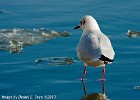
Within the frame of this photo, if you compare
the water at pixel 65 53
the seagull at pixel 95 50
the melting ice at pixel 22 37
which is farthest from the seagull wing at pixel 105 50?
the melting ice at pixel 22 37

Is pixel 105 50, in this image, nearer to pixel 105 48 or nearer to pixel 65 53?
pixel 105 48

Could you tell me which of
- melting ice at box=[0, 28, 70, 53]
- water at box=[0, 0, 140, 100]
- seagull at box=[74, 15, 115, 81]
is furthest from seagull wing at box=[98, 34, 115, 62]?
melting ice at box=[0, 28, 70, 53]

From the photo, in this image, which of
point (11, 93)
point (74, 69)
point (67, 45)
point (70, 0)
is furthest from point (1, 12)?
point (11, 93)

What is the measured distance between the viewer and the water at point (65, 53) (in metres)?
7.74

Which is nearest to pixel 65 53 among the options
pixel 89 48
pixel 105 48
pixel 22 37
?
pixel 22 37

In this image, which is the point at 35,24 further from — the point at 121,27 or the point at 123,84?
the point at 123,84

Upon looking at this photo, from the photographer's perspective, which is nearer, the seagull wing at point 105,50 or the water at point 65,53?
the seagull wing at point 105,50

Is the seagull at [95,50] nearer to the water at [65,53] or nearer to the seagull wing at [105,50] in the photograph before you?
the seagull wing at [105,50]

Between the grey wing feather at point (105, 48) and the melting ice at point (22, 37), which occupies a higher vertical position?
the grey wing feather at point (105, 48)

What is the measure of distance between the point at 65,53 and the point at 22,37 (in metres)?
1.31

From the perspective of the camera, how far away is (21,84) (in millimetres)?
7910

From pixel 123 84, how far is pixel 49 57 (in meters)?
1.68

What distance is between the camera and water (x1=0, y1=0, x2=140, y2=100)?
7.74 meters

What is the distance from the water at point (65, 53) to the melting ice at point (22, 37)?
19cm
